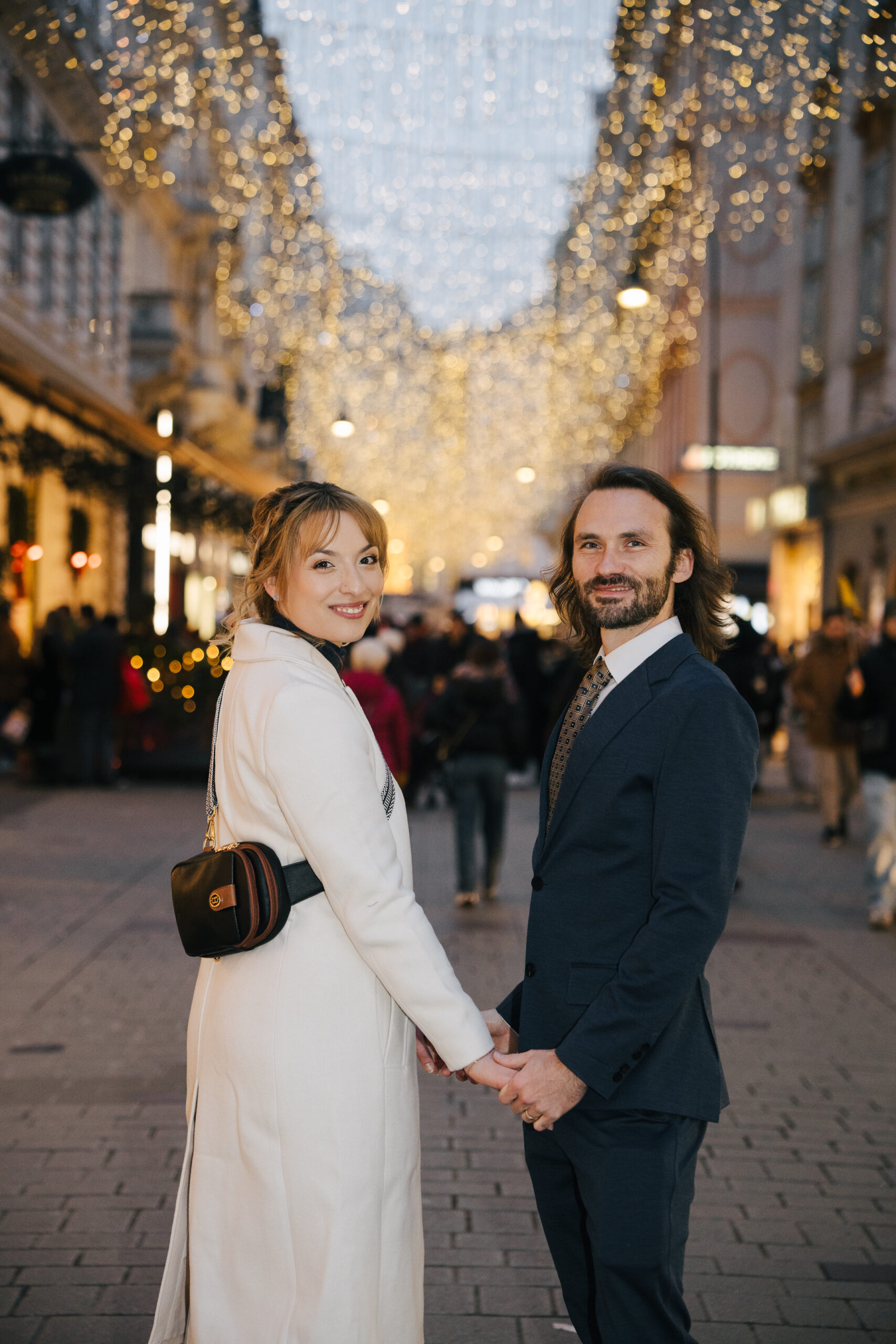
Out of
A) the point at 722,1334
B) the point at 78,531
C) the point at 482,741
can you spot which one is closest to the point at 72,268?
the point at 78,531

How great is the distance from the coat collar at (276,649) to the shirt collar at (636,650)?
0.56m

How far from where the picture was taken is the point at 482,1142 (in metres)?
5.05

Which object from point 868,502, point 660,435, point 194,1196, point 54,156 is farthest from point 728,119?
point 194,1196

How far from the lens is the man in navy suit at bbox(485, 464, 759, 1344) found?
7.98ft

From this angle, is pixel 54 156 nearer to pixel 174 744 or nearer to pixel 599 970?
pixel 174 744

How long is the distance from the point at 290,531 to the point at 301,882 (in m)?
0.68


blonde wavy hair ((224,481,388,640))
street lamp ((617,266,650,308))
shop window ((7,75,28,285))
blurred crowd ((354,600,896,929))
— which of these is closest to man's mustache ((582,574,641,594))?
blonde wavy hair ((224,481,388,640))

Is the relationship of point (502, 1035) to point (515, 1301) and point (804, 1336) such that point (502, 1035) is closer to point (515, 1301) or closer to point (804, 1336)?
point (515, 1301)

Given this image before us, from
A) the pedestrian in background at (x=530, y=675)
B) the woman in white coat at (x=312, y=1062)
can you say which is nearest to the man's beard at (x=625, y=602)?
the woman in white coat at (x=312, y=1062)

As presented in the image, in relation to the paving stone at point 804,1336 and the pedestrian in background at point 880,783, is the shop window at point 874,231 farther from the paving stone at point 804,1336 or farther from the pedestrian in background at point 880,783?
the paving stone at point 804,1336

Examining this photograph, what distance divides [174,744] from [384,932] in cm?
1422

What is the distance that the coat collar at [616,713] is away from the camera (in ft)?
8.51

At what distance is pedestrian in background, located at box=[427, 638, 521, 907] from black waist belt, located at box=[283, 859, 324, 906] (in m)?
7.10

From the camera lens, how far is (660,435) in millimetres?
47219
